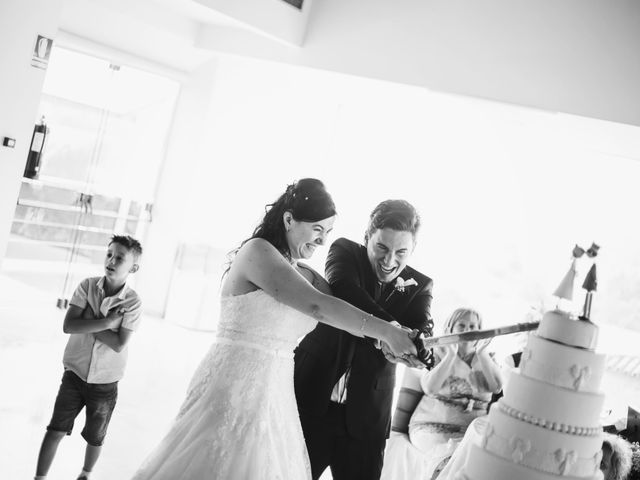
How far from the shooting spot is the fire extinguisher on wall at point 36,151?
20.8ft

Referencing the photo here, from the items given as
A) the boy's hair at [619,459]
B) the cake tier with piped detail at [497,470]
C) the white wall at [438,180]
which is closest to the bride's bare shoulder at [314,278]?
the cake tier with piped detail at [497,470]

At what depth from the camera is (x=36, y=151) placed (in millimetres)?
6484

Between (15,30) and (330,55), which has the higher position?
(330,55)

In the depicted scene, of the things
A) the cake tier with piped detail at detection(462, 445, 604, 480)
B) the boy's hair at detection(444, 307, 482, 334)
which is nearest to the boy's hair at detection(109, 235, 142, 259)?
the boy's hair at detection(444, 307, 482, 334)

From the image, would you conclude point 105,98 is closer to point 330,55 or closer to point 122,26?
point 122,26

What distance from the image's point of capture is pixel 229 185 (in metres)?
8.34

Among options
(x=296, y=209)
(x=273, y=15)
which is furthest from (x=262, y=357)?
(x=273, y=15)

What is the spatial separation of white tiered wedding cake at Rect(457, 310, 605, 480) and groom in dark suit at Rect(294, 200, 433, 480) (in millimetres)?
640

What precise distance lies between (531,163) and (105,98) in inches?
178

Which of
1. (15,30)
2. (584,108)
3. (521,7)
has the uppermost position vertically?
(521,7)

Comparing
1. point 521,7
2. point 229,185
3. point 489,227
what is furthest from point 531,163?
point 229,185

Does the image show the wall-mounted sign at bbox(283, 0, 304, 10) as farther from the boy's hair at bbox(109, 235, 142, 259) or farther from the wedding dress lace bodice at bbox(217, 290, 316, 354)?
the wedding dress lace bodice at bbox(217, 290, 316, 354)

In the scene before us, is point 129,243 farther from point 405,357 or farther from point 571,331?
point 571,331

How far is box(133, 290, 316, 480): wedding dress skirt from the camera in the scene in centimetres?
218
